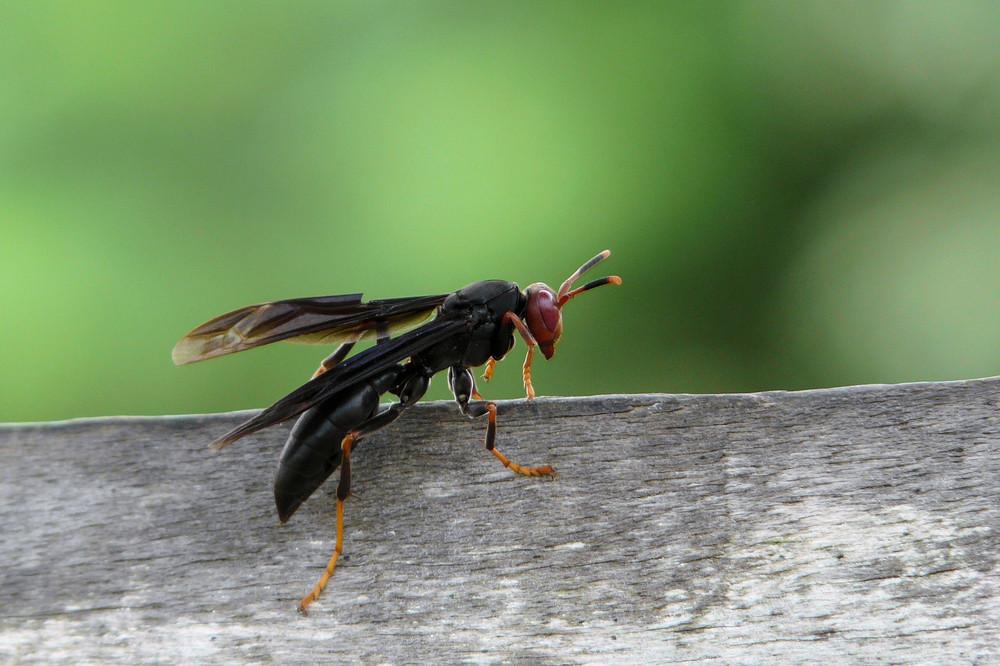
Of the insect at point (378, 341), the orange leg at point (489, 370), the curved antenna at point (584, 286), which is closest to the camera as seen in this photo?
the insect at point (378, 341)

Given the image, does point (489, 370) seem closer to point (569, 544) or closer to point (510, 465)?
point (510, 465)

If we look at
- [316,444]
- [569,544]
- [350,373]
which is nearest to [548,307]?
[350,373]

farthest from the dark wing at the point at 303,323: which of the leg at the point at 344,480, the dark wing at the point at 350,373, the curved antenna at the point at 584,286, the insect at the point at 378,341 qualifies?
the leg at the point at 344,480

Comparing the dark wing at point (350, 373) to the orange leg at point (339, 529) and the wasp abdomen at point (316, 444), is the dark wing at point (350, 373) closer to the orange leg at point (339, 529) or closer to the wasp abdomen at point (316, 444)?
the wasp abdomen at point (316, 444)

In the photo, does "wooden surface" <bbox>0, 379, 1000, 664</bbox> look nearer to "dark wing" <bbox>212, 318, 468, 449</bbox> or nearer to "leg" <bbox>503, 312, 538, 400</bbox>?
"dark wing" <bbox>212, 318, 468, 449</bbox>

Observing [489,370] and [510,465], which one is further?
[489,370]

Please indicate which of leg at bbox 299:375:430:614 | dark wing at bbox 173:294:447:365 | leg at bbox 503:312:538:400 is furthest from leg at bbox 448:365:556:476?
dark wing at bbox 173:294:447:365
